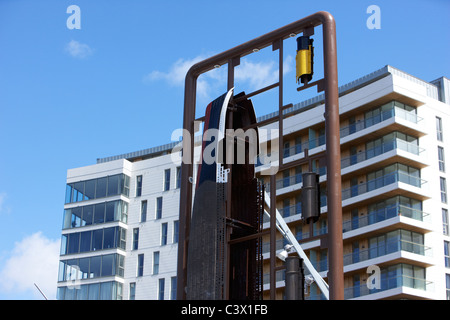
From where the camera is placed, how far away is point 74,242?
8000 cm

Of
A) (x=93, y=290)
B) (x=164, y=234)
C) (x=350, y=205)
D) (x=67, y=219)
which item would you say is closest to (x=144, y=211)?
(x=164, y=234)

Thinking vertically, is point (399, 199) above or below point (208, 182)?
above

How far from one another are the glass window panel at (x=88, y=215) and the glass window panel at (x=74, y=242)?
1.40 meters

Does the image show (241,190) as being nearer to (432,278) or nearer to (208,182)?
(208,182)

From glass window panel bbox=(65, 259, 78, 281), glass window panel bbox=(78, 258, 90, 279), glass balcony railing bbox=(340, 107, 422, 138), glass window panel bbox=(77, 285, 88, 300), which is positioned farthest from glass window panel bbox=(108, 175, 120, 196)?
glass balcony railing bbox=(340, 107, 422, 138)

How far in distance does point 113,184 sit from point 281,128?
6666 cm

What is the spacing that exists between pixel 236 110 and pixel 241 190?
1937 mm

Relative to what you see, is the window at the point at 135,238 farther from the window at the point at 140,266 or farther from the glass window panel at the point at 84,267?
the glass window panel at the point at 84,267

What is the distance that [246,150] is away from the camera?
1880 cm

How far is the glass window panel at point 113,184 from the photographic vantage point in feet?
269

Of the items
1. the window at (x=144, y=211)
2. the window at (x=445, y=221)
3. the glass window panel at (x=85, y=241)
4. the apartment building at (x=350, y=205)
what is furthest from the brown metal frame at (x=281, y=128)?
the window at (x=144, y=211)
